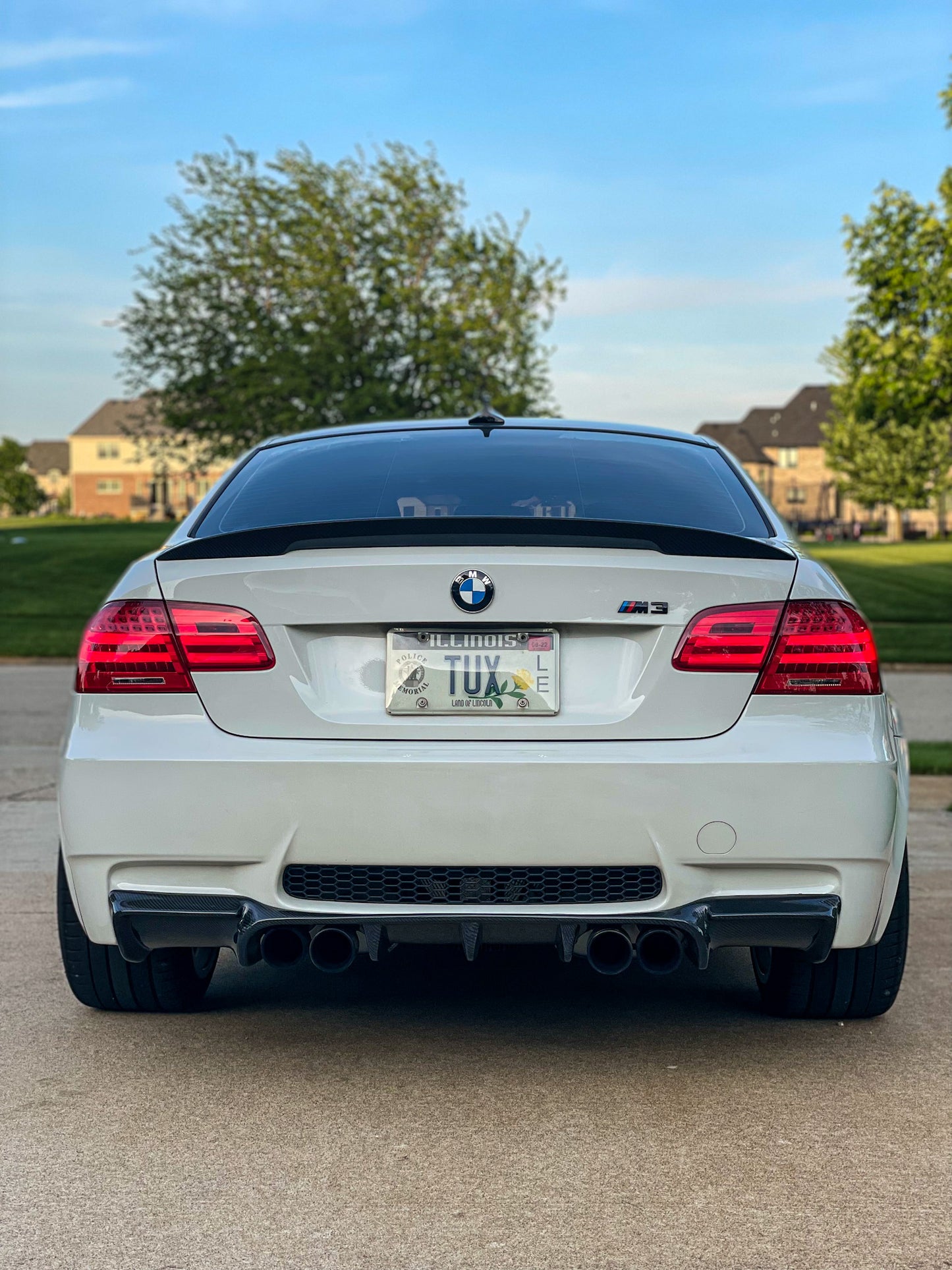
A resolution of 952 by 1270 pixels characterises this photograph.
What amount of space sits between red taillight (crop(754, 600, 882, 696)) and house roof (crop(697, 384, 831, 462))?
131270mm

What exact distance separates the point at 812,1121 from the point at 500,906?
87 cm

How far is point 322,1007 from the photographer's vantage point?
15.7 feet

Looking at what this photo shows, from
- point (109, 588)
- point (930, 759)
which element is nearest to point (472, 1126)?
point (930, 759)

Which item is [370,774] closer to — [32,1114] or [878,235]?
[32,1114]

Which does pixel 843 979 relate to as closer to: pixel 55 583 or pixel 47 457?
pixel 55 583

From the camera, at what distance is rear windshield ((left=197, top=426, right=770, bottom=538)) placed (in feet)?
14.6

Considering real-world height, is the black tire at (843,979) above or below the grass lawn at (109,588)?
above

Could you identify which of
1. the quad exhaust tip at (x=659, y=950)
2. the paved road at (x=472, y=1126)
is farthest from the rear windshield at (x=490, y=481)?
the paved road at (x=472, y=1126)

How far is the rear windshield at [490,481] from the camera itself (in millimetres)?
4457

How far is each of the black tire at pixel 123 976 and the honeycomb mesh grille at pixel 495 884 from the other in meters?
0.94

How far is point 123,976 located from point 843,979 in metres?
2.00

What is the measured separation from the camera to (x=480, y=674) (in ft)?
12.4

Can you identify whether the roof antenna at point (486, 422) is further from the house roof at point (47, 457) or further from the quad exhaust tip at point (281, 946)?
the house roof at point (47, 457)

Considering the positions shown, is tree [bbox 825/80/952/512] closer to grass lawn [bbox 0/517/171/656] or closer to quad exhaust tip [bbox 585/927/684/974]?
grass lawn [bbox 0/517/171/656]
